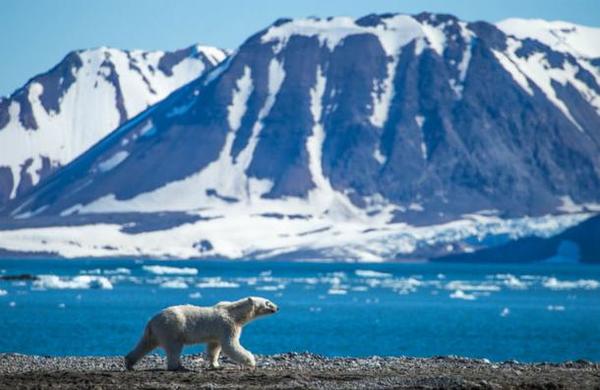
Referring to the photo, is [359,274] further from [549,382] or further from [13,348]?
[549,382]

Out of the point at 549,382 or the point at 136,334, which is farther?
the point at 136,334

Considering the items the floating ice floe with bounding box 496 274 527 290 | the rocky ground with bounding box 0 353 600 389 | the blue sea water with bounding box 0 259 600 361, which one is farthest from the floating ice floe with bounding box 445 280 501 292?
the rocky ground with bounding box 0 353 600 389

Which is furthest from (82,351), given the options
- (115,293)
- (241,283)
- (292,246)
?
(292,246)

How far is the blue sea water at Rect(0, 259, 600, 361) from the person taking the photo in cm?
4988

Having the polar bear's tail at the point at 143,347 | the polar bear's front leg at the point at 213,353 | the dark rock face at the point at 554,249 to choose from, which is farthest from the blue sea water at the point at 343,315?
the dark rock face at the point at 554,249

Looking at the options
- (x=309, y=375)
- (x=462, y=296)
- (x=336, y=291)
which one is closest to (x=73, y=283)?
(x=336, y=291)

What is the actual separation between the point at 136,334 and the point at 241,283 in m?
54.4

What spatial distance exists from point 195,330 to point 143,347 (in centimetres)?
97

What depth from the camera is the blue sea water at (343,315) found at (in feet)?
164

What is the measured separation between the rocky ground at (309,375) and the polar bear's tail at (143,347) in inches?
7.4

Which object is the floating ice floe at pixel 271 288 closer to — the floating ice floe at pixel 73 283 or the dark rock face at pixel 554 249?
the floating ice floe at pixel 73 283

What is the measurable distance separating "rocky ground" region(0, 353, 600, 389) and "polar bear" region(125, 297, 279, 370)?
1.01ft

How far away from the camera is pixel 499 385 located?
21578 millimetres

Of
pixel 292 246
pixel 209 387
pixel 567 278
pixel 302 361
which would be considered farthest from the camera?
pixel 292 246
